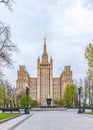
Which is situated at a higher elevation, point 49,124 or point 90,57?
point 90,57

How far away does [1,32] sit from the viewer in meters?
27.8

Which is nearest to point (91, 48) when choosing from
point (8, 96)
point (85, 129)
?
point (85, 129)

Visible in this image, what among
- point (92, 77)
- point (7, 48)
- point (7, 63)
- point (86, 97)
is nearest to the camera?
point (7, 63)

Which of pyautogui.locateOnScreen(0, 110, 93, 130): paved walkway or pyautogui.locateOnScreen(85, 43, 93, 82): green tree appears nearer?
pyautogui.locateOnScreen(0, 110, 93, 130): paved walkway

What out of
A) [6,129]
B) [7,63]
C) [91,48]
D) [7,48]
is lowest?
[6,129]

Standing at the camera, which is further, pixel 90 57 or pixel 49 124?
pixel 90 57

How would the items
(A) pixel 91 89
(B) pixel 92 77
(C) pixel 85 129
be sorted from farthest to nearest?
(A) pixel 91 89 < (B) pixel 92 77 < (C) pixel 85 129

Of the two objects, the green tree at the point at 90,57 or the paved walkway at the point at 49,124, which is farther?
the green tree at the point at 90,57

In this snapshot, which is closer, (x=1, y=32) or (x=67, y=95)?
(x=1, y=32)

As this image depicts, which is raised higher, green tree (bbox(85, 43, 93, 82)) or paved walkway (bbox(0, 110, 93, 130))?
green tree (bbox(85, 43, 93, 82))

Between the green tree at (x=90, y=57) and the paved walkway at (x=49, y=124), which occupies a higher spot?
the green tree at (x=90, y=57)

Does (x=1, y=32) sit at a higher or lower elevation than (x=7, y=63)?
higher

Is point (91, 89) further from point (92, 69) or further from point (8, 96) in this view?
point (92, 69)

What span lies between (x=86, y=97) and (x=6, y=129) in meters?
70.9
